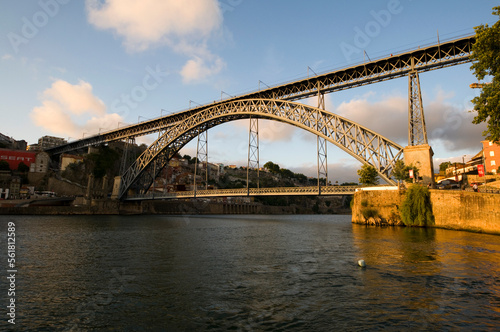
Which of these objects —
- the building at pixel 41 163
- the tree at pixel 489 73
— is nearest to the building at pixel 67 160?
the building at pixel 41 163

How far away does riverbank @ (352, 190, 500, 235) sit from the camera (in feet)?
66.1

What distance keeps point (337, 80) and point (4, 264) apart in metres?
34.8

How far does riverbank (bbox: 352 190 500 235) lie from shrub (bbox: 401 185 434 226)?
0.39 m

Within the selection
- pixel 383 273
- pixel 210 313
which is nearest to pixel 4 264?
pixel 210 313

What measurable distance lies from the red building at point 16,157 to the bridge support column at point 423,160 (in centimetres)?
8281

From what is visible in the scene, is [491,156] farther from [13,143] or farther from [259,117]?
[13,143]

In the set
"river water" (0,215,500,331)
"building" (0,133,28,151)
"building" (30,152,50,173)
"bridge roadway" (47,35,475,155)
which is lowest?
"river water" (0,215,500,331)

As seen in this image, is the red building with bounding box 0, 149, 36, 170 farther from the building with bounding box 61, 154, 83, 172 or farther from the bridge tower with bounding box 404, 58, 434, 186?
the bridge tower with bounding box 404, 58, 434, 186

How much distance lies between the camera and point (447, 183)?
37.7 metres

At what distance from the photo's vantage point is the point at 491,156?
159ft

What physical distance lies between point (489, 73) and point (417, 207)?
11705 mm

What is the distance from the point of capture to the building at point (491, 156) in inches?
1861

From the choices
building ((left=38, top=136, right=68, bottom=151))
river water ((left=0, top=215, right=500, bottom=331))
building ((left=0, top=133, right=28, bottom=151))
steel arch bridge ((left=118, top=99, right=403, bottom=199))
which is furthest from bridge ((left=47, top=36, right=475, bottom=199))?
building ((left=38, top=136, right=68, bottom=151))

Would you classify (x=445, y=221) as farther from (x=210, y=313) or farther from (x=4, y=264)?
(x=4, y=264)
